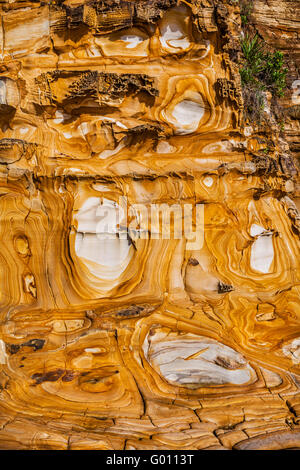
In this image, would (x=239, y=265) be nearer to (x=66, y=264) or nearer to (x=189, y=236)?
(x=189, y=236)

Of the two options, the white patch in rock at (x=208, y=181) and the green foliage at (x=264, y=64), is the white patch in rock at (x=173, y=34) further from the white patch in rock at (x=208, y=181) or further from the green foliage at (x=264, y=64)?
the white patch in rock at (x=208, y=181)

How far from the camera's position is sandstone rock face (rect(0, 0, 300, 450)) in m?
4.24

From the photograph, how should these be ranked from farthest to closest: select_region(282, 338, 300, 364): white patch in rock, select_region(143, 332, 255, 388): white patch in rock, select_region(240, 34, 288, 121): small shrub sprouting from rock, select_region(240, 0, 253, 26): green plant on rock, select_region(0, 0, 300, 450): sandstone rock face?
select_region(240, 0, 253, 26): green plant on rock < select_region(240, 34, 288, 121): small shrub sprouting from rock < select_region(282, 338, 300, 364): white patch in rock < select_region(0, 0, 300, 450): sandstone rock face < select_region(143, 332, 255, 388): white patch in rock

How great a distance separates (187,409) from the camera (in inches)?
144

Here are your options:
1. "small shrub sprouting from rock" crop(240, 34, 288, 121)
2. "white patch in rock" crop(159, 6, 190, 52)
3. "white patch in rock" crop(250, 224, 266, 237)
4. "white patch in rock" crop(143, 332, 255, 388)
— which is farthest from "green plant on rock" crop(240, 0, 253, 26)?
"white patch in rock" crop(143, 332, 255, 388)

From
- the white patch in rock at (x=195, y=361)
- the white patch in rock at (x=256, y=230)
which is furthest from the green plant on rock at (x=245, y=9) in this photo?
the white patch in rock at (x=195, y=361)

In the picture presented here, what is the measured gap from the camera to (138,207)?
4.57 meters

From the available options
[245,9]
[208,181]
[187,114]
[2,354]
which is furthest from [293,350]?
[245,9]

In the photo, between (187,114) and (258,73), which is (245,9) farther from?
(187,114)

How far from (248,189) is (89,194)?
1.82 m

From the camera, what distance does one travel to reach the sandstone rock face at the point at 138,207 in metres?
4.24

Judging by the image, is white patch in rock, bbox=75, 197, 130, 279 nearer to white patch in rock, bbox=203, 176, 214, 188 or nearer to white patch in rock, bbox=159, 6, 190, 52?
white patch in rock, bbox=203, 176, 214, 188

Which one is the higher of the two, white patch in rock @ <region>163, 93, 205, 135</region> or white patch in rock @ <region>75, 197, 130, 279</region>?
white patch in rock @ <region>163, 93, 205, 135</region>

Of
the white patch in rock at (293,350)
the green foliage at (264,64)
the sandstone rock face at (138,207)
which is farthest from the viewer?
the green foliage at (264,64)
